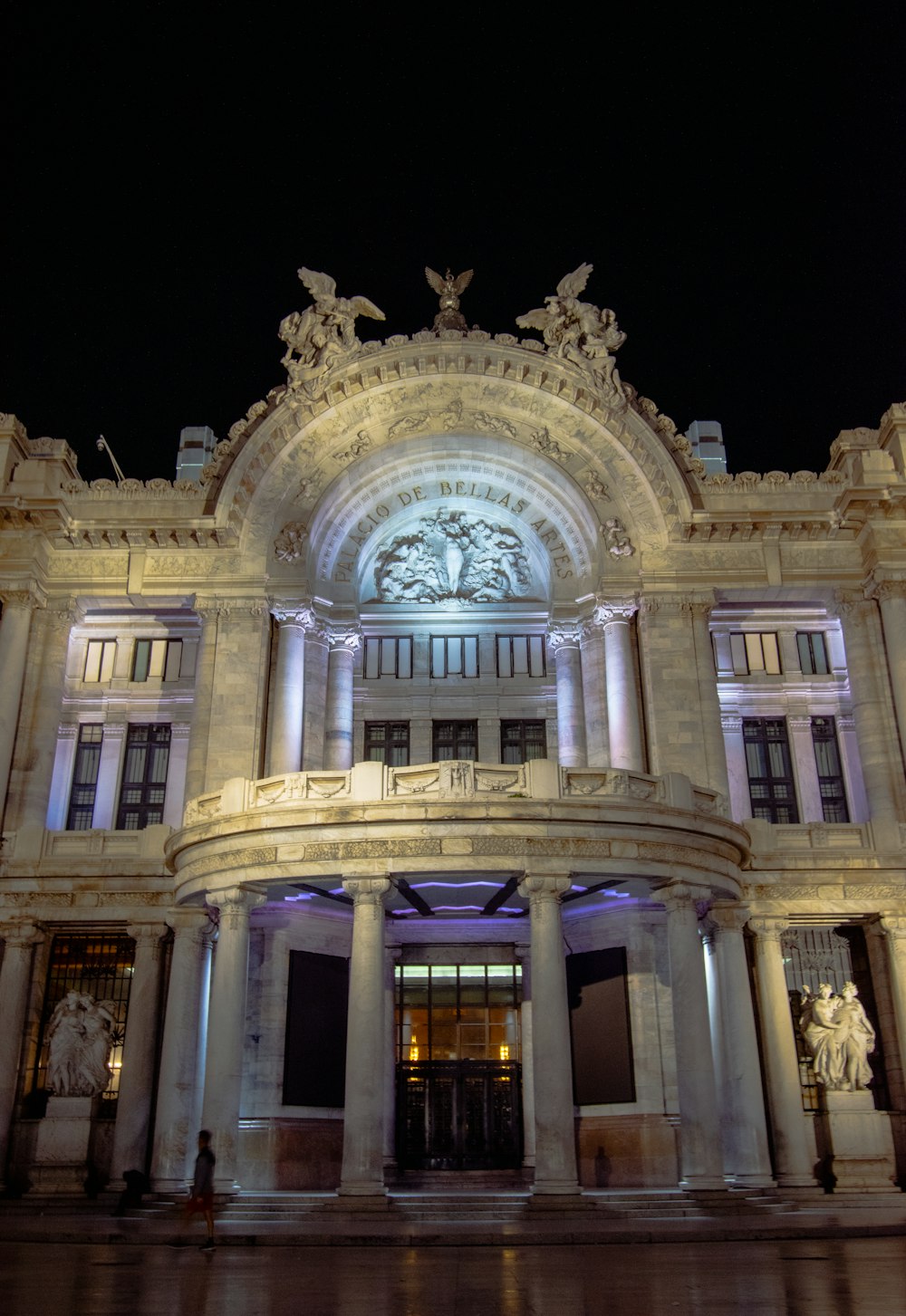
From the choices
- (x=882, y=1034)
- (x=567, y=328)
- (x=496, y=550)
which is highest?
(x=567, y=328)

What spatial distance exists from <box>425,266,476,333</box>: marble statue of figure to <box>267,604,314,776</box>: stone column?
1088 centimetres

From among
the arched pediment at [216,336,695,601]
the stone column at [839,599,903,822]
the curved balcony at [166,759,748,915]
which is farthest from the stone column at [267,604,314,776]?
the stone column at [839,599,903,822]

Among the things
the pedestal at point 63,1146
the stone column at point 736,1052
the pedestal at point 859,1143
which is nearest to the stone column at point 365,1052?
the pedestal at point 63,1146

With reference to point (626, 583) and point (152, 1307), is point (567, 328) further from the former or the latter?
point (152, 1307)

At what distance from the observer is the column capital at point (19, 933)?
31.0 m

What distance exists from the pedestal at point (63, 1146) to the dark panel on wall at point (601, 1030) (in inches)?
507

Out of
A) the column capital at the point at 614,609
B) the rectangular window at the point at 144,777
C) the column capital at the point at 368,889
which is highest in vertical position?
the column capital at the point at 614,609

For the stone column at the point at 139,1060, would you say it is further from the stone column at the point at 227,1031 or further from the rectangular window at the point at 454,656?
the rectangular window at the point at 454,656

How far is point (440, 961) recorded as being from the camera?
110 feet

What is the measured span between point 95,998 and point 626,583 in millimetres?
19775

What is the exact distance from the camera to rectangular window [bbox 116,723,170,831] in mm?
35844

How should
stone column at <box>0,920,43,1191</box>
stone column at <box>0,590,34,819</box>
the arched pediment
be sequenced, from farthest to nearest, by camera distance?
the arched pediment < stone column at <box>0,590,34,819</box> < stone column at <box>0,920,43,1191</box>

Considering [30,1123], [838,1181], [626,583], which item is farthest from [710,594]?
[30,1123]

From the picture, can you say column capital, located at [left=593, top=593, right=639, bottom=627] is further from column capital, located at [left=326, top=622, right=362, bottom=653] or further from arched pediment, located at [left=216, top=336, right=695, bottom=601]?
column capital, located at [left=326, top=622, right=362, bottom=653]
